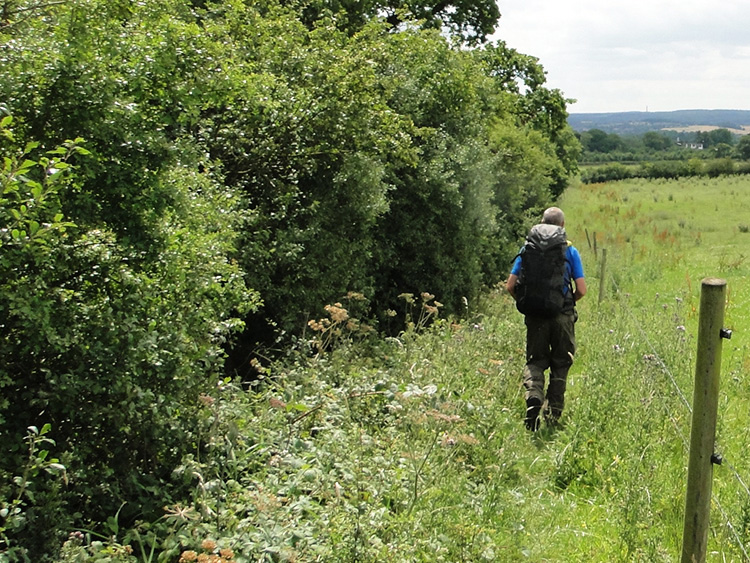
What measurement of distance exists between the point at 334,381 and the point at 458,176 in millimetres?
6838

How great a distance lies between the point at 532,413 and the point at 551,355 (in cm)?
59

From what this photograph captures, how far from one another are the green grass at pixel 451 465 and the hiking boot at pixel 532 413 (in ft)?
0.57

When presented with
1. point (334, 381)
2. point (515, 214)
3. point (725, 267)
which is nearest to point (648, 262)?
point (725, 267)

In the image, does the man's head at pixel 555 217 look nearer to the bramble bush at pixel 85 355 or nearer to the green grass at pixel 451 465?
the green grass at pixel 451 465

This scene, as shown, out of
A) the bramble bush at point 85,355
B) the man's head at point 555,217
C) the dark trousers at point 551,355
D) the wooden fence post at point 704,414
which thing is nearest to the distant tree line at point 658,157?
the man's head at point 555,217

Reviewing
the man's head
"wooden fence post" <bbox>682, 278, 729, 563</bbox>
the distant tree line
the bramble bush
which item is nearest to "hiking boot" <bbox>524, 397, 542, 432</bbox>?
the man's head

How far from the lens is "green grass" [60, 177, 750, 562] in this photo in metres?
3.54

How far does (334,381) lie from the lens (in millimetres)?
6109

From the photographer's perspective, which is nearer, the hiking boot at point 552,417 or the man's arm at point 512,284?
the hiking boot at point 552,417

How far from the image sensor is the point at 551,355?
21.4 ft

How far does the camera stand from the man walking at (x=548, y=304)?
6.18 m

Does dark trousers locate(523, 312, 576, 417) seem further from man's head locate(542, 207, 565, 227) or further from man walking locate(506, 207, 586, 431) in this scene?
man's head locate(542, 207, 565, 227)

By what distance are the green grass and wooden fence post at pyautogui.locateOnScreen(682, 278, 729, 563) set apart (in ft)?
1.42

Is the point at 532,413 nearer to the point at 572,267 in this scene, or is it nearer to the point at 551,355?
the point at 551,355
